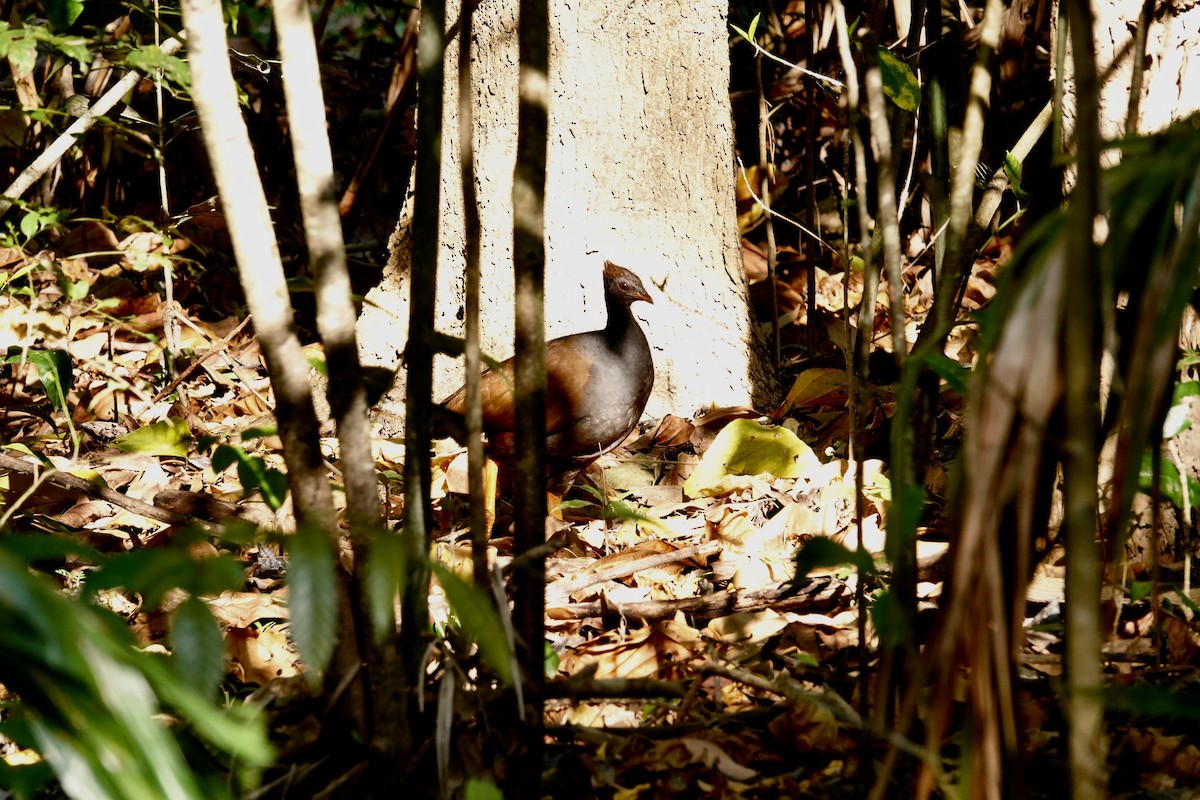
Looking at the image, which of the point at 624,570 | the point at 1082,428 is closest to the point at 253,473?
the point at 1082,428

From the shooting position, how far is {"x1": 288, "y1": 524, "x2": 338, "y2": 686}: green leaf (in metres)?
0.94

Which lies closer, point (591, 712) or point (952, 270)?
point (952, 270)

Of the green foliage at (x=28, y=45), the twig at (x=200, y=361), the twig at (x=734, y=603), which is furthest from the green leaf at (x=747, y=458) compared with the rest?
the green foliage at (x=28, y=45)

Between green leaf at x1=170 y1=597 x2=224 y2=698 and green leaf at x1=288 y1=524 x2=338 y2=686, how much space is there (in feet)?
0.31

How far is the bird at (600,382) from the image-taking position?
4.20 meters

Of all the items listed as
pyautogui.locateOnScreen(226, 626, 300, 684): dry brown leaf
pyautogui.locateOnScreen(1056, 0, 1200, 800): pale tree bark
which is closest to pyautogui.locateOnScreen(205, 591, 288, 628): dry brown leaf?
pyautogui.locateOnScreen(226, 626, 300, 684): dry brown leaf

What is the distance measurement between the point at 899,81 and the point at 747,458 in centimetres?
137

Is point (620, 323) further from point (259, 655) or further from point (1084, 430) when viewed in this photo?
point (1084, 430)

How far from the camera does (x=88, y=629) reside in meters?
0.84

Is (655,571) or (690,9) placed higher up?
(690,9)

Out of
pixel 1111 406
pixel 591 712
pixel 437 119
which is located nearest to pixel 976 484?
pixel 1111 406

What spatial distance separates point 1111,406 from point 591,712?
43.5 inches

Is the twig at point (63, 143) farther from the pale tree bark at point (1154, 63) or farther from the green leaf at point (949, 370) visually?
the green leaf at point (949, 370)

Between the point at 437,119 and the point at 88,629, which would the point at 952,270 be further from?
the point at 88,629
